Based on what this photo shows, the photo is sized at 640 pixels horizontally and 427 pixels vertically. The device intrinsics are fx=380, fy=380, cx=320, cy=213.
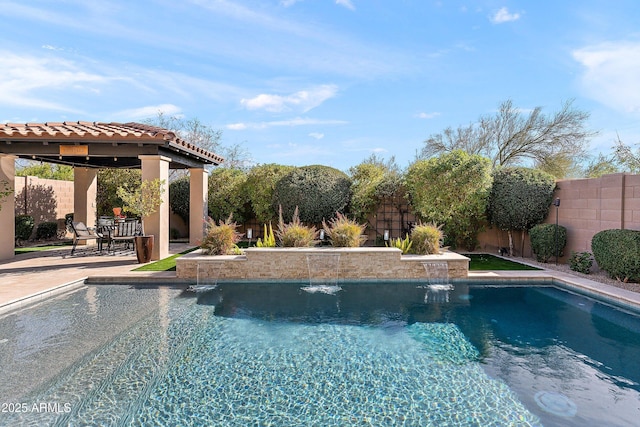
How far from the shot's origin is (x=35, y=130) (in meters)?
10.2

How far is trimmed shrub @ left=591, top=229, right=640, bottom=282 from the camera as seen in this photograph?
8.00 metres

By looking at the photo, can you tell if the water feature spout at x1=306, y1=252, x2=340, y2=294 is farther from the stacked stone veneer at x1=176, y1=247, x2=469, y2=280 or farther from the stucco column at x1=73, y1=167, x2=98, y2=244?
the stucco column at x1=73, y1=167, x2=98, y2=244

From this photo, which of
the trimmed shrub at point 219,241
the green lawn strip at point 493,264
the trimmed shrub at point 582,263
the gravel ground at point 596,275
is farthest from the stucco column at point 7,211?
the trimmed shrub at point 582,263

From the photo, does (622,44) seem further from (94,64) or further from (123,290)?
(94,64)

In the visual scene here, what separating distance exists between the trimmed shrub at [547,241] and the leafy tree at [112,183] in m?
15.4

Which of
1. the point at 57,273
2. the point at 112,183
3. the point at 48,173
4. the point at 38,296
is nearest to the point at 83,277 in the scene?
the point at 57,273

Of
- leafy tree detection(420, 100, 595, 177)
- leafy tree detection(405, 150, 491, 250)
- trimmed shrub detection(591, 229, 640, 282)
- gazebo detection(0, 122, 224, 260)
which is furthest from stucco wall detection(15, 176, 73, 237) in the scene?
leafy tree detection(420, 100, 595, 177)

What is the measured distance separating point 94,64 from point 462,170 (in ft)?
49.0

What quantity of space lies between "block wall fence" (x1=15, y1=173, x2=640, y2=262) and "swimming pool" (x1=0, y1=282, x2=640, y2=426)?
3.34 m

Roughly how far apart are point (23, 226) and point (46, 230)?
4.48ft

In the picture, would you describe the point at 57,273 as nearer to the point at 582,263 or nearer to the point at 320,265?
the point at 320,265

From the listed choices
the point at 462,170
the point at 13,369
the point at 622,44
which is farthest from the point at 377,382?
the point at 622,44

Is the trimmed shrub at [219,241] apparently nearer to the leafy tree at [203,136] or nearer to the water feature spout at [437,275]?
the water feature spout at [437,275]

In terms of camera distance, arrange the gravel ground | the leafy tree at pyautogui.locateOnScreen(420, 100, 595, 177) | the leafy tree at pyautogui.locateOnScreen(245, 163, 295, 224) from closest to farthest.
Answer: the gravel ground, the leafy tree at pyautogui.locateOnScreen(245, 163, 295, 224), the leafy tree at pyautogui.locateOnScreen(420, 100, 595, 177)
